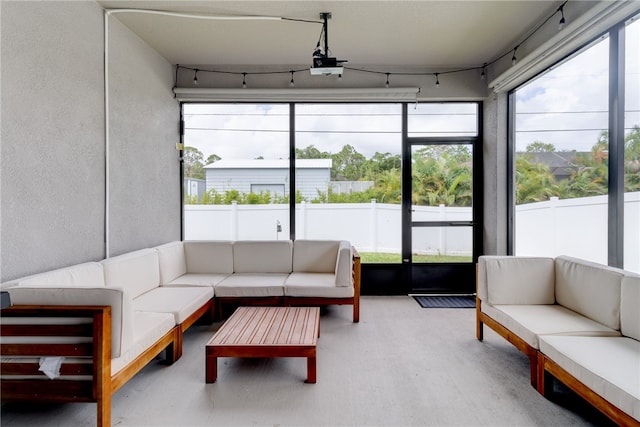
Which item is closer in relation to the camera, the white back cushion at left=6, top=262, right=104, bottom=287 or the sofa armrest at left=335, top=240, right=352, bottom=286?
the white back cushion at left=6, top=262, right=104, bottom=287

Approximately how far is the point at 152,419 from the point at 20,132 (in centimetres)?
194

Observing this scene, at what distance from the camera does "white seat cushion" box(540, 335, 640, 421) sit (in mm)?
1413

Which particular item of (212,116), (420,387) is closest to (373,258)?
(420,387)

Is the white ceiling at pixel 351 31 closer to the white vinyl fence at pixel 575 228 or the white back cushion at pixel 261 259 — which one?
the white vinyl fence at pixel 575 228

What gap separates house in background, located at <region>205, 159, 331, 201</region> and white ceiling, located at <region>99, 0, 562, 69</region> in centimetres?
127

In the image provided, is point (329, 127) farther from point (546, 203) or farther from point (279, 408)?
→ point (279, 408)

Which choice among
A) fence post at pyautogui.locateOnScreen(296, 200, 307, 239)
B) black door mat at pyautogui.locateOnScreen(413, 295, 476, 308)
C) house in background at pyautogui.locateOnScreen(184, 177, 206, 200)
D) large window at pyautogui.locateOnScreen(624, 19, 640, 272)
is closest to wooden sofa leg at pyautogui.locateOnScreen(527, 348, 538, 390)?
large window at pyautogui.locateOnScreen(624, 19, 640, 272)

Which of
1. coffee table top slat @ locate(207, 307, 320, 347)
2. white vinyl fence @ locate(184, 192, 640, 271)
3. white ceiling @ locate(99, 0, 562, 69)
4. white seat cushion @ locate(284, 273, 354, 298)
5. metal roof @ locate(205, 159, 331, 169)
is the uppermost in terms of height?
white ceiling @ locate(99, 0, 562, 69)

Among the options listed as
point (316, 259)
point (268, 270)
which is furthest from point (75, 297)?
point (316, 259)

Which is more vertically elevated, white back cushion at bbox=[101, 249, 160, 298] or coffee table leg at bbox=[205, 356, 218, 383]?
white back cushion at bbox=[101, 249, 160, 298]

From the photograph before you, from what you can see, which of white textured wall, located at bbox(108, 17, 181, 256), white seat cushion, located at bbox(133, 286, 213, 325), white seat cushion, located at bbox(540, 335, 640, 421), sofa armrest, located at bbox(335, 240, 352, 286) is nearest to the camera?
white seat cushion, located at bbox(540, 335, 640, 421)

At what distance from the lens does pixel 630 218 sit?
235 cm

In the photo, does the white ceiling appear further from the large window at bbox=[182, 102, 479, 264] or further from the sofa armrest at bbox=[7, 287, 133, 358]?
the sofa armrest at bbox=[7, 287, 133, 358]

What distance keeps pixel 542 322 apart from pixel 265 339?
1883 mm
